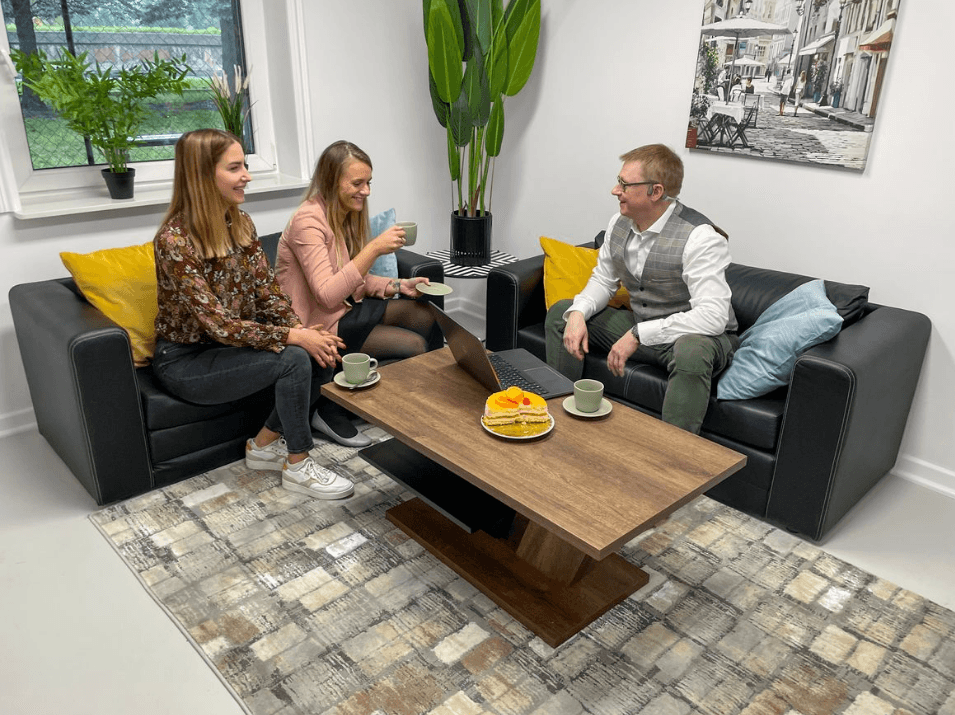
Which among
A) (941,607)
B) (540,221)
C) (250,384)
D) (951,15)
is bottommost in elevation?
(941,607)

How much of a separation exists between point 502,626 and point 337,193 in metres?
1.55

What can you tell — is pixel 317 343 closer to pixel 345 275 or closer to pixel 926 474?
pixel 345 275

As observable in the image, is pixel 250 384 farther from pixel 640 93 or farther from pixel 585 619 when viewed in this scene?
pixel 640 93

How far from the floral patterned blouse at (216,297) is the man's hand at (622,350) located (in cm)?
111

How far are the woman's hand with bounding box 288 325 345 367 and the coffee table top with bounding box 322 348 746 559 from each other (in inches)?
13.9

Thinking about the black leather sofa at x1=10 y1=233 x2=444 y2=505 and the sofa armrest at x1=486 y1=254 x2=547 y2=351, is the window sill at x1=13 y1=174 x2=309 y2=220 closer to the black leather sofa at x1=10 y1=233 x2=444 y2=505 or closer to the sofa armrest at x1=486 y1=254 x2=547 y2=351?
the black leather sofa at x1=10 y1=233 x2=444 y2=505

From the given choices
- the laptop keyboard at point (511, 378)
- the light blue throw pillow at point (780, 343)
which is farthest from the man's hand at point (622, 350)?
the laptop keyboard at point (511, 378)

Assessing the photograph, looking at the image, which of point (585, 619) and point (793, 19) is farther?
point (793, 19)

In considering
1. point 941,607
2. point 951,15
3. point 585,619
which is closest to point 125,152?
point 585,619

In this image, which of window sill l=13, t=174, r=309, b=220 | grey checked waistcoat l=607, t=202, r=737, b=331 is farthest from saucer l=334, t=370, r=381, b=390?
window sill l=13, t=174, r=309, b=220

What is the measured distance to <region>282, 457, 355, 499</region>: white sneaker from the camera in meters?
2.44

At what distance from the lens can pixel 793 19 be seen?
264 centimetres

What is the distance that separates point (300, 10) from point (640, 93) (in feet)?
4.98

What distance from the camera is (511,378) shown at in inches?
86.0
